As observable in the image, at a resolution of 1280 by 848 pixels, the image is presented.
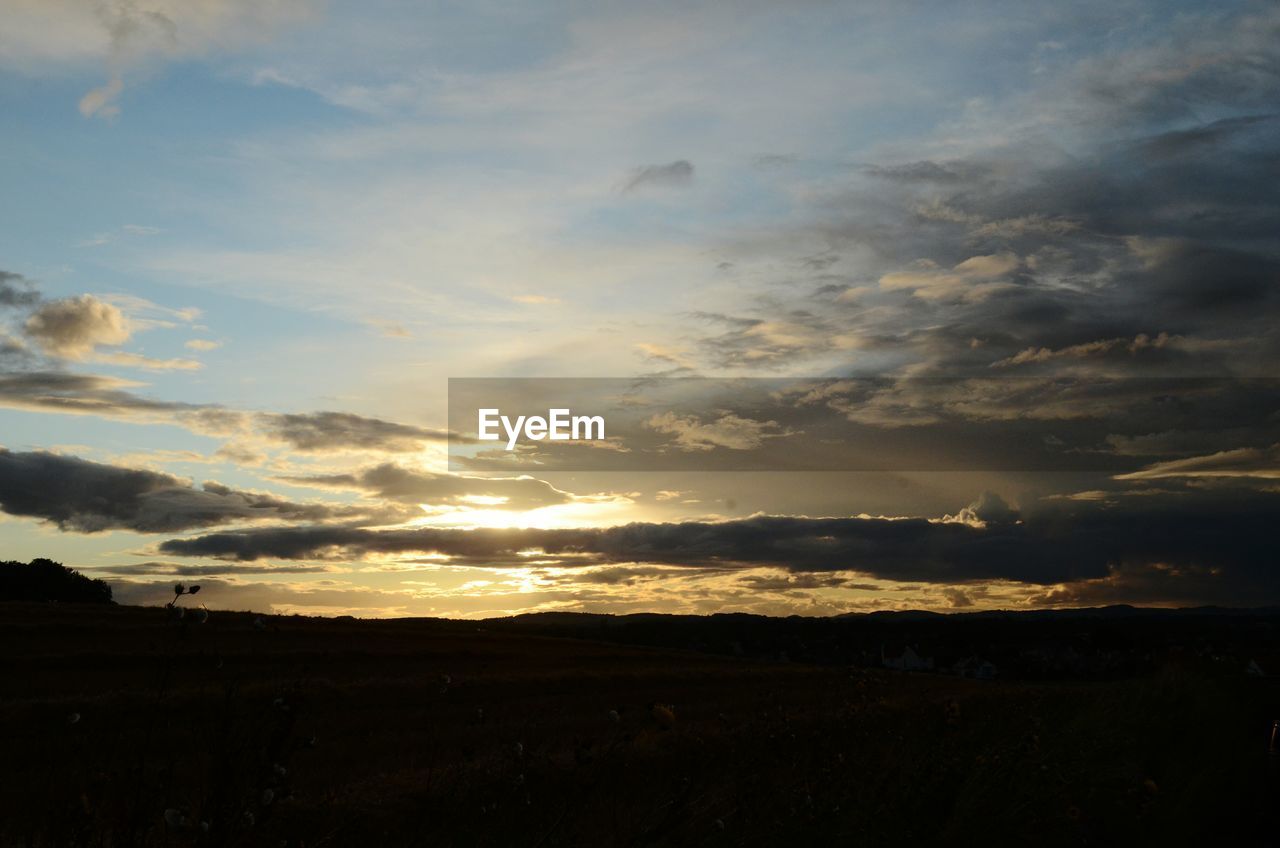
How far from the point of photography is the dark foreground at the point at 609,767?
4258mm

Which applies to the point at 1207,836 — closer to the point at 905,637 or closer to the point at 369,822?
the point at 369,822

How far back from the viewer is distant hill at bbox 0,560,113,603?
254 ft

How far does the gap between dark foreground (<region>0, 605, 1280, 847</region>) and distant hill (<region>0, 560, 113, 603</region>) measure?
189 ft

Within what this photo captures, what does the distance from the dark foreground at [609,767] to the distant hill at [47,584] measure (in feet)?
189

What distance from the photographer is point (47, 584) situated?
79750 mm

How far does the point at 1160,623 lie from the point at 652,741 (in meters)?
105

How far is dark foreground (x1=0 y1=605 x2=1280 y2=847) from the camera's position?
4.26m

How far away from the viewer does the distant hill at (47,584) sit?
254ft

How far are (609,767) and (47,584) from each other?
81.9 meters

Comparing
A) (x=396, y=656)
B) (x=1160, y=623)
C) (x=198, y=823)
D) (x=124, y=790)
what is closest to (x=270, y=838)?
(x=124, y=790)

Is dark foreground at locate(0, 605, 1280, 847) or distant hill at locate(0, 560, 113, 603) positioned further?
distant hill at locate(0, 560, 113, 603)

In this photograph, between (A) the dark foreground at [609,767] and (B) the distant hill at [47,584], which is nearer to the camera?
(A) the dark foreground at [609,767]

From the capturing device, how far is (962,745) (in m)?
10.9

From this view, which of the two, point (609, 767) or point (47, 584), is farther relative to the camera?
point (47, 584)
